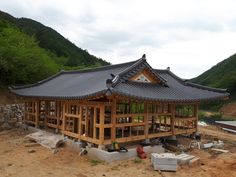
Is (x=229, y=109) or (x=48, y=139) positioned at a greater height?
(x=48, y=139)

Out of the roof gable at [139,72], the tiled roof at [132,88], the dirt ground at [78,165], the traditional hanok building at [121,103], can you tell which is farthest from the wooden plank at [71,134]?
the roof gable at [139,72]

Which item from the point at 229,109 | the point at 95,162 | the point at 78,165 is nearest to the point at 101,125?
the point at 95,162

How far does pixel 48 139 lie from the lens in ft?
57.1

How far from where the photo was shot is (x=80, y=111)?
634 inches

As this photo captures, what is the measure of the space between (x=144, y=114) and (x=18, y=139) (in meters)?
8.38

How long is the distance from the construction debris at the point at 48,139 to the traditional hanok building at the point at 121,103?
1.93 ft

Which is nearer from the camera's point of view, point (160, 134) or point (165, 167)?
point (165, 167)

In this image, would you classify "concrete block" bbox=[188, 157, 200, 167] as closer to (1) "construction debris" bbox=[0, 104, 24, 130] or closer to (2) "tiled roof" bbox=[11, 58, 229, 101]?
(2) "tiled roof" bbox=[11, 58, 229, 101]

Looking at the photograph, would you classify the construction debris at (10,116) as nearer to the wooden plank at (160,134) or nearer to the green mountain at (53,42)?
the wooden plank at (160,134)

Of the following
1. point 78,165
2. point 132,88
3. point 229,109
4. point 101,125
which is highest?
point 132,88

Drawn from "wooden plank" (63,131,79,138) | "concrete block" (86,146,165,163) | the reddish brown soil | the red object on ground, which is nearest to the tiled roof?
"wooden plank" (63,131,79,138)

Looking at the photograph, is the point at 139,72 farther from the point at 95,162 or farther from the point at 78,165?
the point at 78,165

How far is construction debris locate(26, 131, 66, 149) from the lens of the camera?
16531 millimetres

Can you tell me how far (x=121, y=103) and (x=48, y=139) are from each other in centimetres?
465
